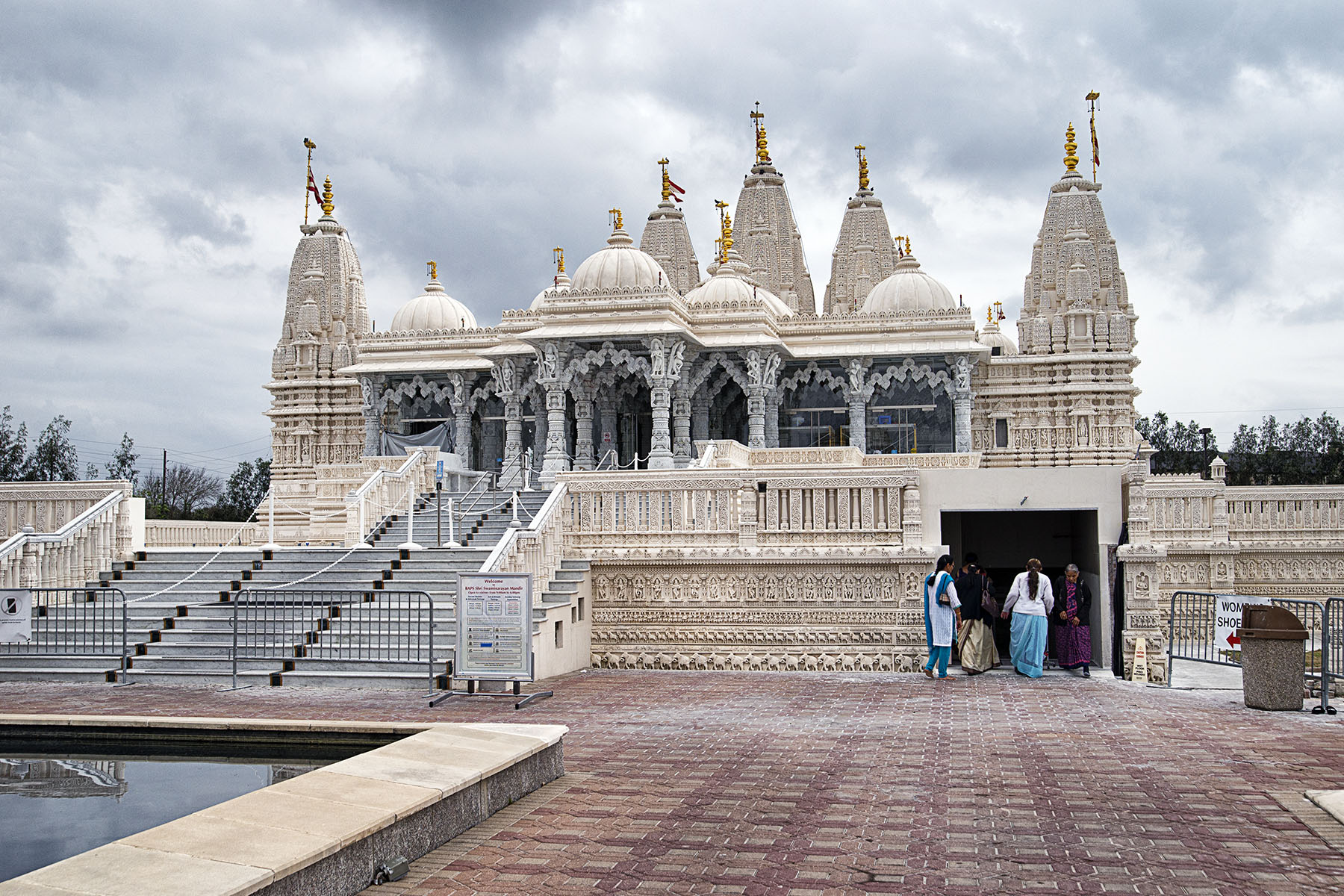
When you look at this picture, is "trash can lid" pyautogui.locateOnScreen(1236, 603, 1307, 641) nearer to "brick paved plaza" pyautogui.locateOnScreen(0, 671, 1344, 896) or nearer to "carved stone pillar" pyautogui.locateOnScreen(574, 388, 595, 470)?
"brick paved plaza" pyautogui.locateOnScreen(0, 671, 1344, 896)

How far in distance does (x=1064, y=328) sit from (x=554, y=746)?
3139cm

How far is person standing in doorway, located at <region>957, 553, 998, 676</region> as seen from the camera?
1427 cm

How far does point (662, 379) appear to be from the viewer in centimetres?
2645

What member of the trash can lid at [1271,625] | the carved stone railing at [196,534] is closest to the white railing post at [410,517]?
the carved stone railing at [196,534]

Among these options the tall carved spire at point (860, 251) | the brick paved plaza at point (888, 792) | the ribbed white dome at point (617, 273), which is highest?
the tall carved spire at point (860, 251)

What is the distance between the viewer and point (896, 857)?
241 inches

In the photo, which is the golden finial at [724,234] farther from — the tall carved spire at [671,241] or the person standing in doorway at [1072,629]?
the person standing in doorway at [1072,629]

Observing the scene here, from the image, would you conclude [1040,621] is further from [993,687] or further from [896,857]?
[896,857]

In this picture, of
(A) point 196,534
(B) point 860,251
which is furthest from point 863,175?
(A) point 196,534

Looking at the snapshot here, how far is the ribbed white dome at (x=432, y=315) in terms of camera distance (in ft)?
115

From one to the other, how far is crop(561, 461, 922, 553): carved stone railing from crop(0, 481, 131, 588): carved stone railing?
6.86 metres

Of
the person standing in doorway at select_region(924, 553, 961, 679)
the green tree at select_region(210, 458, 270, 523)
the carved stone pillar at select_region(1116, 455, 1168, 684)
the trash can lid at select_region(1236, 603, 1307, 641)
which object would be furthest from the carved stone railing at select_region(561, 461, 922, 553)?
the green tree at select_region(210, 458, 270, 523)

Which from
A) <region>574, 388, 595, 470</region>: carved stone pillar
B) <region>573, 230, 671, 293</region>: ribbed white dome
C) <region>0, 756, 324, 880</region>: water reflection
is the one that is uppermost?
<region>573, 230, 671, 293</region>: ribbed white dome

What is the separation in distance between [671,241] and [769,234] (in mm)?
3525
